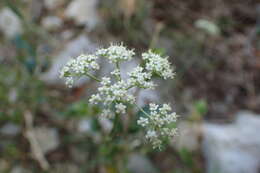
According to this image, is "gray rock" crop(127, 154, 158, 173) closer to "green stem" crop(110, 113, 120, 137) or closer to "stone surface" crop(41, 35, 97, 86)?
"stone surface" crop(41, 35, 97, 86)

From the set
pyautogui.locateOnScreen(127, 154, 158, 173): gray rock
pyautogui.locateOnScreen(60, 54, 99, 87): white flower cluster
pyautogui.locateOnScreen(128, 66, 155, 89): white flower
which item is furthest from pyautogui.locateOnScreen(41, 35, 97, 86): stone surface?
pyautogui.locateOnScreen(128, 66, 155, 89): white flower

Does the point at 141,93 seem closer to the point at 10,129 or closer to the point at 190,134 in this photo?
the point at 190,134

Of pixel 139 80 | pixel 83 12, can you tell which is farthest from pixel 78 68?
pixel 83 12

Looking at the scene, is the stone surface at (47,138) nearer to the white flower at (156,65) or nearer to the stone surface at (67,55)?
the stone surface at (67,55)

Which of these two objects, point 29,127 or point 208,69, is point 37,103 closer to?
point 29,127

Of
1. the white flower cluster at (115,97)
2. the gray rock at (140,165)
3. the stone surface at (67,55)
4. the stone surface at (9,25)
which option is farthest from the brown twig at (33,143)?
the white flower cluster at (115,97)

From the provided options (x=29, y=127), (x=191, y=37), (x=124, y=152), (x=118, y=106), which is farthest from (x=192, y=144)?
(x=118, y=106)
